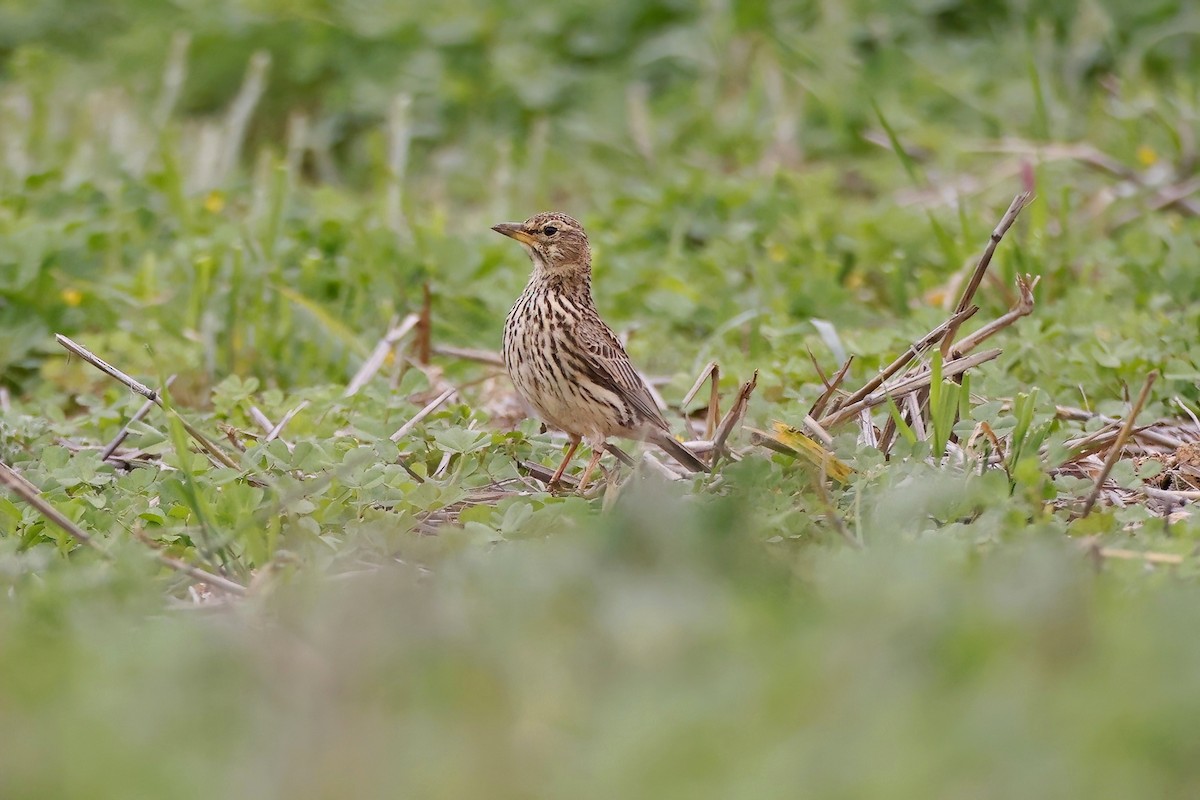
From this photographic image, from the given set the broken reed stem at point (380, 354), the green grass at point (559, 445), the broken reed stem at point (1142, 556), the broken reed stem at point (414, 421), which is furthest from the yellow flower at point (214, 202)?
the broken reed stem at point (1142, 556)

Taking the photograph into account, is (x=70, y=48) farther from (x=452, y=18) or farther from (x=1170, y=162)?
(x=1170, y=162)

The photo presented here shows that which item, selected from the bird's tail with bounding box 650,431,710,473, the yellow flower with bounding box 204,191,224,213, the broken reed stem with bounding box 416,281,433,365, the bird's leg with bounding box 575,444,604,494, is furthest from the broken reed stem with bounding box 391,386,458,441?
the yellow flower with bounding box 204,191,224,213

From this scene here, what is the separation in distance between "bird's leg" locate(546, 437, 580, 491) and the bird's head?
674 millimetres

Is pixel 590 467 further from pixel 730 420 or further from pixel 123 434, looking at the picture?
pixel 123 434

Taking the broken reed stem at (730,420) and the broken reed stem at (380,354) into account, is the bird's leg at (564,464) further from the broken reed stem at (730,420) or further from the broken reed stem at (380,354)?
the broken reed stem at (380,354)

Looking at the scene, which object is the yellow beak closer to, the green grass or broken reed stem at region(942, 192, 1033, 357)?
the green grass

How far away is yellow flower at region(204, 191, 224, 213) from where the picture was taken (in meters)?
7.57

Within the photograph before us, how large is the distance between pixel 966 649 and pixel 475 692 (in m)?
0.85

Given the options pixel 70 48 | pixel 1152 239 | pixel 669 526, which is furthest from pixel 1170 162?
pixel 70 48

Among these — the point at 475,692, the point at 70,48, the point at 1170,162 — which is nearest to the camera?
the point at 475,692

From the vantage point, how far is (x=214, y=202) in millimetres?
7602

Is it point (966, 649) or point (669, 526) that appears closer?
point (966, 649)

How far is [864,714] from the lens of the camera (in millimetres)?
2602

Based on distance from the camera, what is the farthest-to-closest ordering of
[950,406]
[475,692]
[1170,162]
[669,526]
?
[1170,162], [950,406], [669,526], [475,692]
